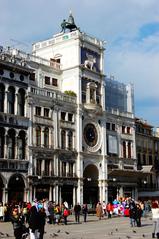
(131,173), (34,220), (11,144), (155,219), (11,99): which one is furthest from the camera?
(131,173)

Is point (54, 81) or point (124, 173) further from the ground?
point (54, 81)

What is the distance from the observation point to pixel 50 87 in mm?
54688

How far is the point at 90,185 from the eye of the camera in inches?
2217

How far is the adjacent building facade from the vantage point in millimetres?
45781

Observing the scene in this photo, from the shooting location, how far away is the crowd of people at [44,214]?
16375 mm

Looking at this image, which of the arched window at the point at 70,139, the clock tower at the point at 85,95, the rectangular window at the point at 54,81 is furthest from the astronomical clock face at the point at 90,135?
the rectangular window at the point at 54,81

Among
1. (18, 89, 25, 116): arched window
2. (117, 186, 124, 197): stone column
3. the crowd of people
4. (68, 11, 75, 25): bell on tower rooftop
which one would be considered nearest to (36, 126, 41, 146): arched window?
(18, 89, 25, 116): arched window

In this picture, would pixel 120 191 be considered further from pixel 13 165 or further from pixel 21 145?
pixel 13 165

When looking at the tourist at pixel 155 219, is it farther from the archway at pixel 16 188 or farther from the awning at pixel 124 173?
the awning at pixel 124 173

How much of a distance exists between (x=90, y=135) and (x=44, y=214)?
130 ft

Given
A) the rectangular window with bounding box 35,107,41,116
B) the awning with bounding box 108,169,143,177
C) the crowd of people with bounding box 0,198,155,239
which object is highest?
the rectangular window with bounding box 35,107,41,116

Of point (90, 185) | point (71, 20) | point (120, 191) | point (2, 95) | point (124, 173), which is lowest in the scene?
point (120, 191)

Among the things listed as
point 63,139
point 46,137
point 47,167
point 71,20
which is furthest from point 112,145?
point 71,20

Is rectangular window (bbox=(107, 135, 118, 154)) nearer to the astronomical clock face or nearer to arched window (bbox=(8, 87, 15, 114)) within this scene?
the astronomical clock face
